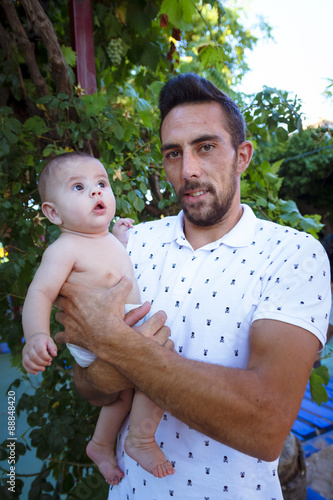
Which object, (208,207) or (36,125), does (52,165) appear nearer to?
(208,207)

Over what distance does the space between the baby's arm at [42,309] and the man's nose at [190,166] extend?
49cm

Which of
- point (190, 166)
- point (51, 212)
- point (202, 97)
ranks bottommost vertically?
point (51, 212)

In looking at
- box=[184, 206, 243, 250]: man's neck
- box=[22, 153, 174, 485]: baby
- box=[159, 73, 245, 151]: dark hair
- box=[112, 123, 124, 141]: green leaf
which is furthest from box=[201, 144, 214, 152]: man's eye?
box=[112, 123, 124, 141]: green leaf

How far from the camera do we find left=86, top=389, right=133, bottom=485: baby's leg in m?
1.36

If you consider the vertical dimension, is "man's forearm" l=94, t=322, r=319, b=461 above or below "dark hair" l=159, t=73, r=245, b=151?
below

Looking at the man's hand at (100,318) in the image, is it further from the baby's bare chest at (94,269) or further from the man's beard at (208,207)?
the man's beard at (208,207)

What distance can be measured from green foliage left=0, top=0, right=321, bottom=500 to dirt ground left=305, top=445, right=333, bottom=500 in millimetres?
1978

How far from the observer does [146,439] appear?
3.87 ft

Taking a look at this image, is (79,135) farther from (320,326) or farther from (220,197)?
(320,326)

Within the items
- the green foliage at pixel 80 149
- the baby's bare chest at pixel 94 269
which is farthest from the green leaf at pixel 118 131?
the baby's bare chest at pixel 94 269

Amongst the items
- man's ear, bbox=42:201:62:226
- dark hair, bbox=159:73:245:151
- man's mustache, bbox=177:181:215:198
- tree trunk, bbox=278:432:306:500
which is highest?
dark hair, bbox=159:73:245:151

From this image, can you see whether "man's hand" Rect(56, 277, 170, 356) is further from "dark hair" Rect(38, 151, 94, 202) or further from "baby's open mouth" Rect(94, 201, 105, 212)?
"dark hair" Rect(38, 151, 94, 202)

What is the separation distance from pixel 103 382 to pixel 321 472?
112 inches

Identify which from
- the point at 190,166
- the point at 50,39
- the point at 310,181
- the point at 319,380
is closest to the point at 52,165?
the point at 190,166
